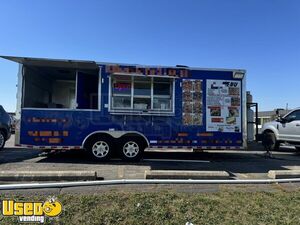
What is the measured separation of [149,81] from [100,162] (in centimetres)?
294

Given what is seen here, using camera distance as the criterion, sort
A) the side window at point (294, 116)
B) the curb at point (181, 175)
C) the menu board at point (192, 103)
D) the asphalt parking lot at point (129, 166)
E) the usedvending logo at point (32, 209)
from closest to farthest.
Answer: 1. the usedvending logo at point (32, 209)
2. the curb at point (181, 175)
3. the asphalt parking lot at point (129, 166)
4. the menu board at point (192, 103)
5. the side window at point (294, 116)

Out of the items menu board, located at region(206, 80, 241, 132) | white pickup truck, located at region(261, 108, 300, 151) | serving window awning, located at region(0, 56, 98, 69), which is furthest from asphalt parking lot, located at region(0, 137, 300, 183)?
white pickup truck, located at region(261, 108, 300, 151)

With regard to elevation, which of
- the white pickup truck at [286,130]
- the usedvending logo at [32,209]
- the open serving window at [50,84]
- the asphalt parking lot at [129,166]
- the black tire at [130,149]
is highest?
the open serving window at [50,84]

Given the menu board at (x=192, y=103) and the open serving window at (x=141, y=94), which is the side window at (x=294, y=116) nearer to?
the menu board at (x=192, y=103)

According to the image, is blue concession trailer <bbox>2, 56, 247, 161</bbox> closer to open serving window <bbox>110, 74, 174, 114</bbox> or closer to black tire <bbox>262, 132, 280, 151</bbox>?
open serving window <bbox>110, 74, 174, 114</bbox>

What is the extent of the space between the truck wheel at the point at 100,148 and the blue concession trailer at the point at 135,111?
3cm

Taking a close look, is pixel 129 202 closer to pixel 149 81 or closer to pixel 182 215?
pixel 182 215

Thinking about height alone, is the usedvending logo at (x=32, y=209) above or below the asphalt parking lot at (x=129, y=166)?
below

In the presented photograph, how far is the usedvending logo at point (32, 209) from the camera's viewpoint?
4.63 meters

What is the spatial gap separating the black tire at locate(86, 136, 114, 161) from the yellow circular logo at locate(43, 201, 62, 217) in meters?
4.63

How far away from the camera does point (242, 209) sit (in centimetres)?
512

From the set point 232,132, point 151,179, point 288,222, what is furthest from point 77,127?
point 288,222

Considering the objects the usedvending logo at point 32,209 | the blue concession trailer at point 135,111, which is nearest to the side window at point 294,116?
the blue concession trailer at point 135,111

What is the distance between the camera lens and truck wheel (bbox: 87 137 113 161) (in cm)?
969
